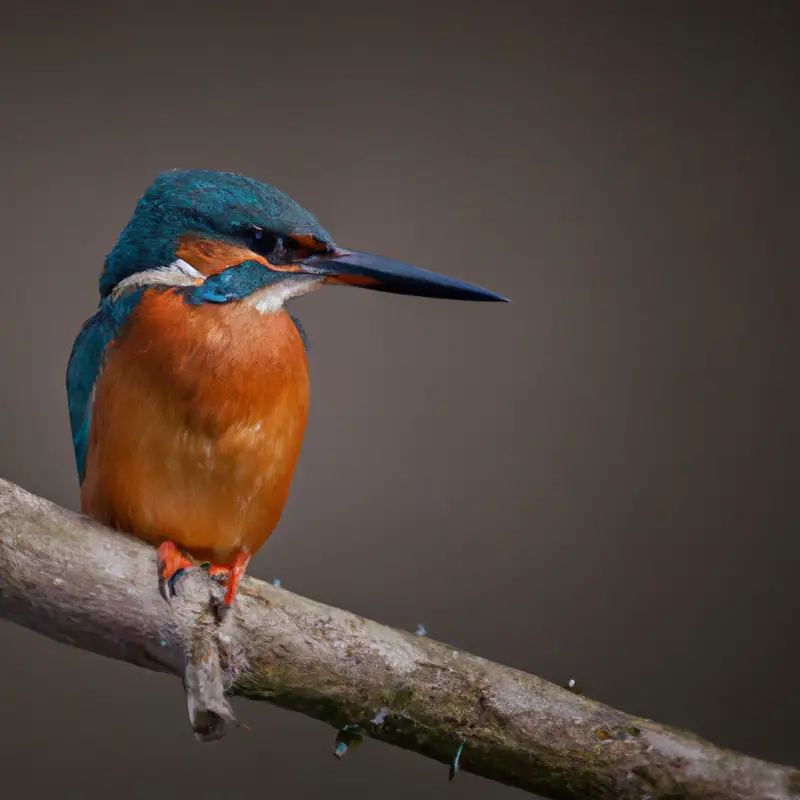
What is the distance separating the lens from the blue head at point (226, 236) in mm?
1271

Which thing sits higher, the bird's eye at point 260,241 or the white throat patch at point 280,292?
the bird's eye at point 260,241

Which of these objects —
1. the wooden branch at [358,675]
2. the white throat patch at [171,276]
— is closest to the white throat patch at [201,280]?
the white throat patch at [171,276]

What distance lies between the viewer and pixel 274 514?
1396mm

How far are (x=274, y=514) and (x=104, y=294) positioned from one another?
0.41m

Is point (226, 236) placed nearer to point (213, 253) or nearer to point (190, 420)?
point (213, 253)

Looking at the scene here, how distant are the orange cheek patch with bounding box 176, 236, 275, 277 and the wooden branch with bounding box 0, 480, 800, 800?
389 mm

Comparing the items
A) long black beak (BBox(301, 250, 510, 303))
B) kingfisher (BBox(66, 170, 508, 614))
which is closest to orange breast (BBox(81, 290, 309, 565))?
kingfisher (BBox(66, 170, 508, 614))

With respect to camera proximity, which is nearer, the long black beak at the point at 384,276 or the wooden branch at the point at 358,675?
the wooden branch at the point at 358,675

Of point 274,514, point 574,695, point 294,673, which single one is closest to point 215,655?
point 294,673

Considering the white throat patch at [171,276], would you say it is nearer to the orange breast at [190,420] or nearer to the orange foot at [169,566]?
the orange breast at [190,420]

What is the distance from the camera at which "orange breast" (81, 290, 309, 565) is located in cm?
127

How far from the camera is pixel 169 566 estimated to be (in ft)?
4.12

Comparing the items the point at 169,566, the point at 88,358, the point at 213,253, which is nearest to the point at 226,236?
the point at 213,253

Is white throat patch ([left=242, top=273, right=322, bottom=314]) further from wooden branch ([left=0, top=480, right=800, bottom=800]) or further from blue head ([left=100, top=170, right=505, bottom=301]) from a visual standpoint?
wooden branch ([left=0, top=480, right=800, bottom=800])
